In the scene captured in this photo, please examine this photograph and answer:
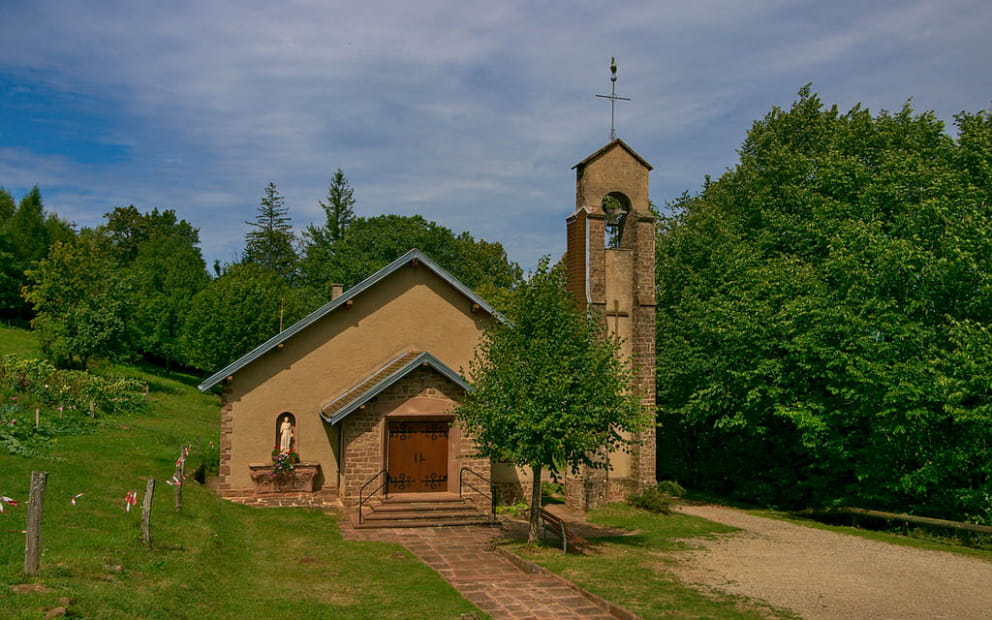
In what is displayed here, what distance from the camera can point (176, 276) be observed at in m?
55.2

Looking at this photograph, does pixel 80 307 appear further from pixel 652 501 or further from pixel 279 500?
pixel 652 501

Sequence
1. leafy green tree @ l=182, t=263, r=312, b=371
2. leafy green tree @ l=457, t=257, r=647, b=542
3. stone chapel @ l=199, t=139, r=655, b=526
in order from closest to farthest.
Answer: leafy green tree @ l=457, t=257, r=647, b=542 < stone chapel @ l=199, t=139, r=655, b=526 < leafy green tree @ l=182, t=263, r=312, b=371

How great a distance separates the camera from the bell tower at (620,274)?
21.3m

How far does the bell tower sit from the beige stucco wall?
4095mm

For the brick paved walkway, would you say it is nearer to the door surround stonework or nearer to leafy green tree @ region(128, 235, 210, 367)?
the door surround stonework

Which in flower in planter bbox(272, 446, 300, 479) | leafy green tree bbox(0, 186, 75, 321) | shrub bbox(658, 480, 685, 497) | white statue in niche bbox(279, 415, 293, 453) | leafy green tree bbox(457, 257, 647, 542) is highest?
leafy green tree bbox(0, 186, 75, 321)

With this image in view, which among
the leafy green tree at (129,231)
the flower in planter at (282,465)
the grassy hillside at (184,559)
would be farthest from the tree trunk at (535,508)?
the leafy green tree at (129,231)

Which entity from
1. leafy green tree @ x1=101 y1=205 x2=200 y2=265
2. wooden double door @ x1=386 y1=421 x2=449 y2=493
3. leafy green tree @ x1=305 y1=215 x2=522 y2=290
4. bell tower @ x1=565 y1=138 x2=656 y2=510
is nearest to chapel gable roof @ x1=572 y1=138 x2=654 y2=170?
bell tower @ x1=565 y1=138 x2=656 y2=510

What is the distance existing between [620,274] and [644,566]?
32.1ft

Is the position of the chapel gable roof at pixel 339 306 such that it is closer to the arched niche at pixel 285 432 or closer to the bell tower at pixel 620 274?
the arched niche at pixel 285 432

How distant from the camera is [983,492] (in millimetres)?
17922

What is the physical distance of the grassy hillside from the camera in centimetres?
953

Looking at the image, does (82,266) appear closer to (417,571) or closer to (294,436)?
(294,436)

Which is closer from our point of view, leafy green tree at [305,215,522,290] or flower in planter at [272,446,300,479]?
flower in planter at [272,446,300,479]
